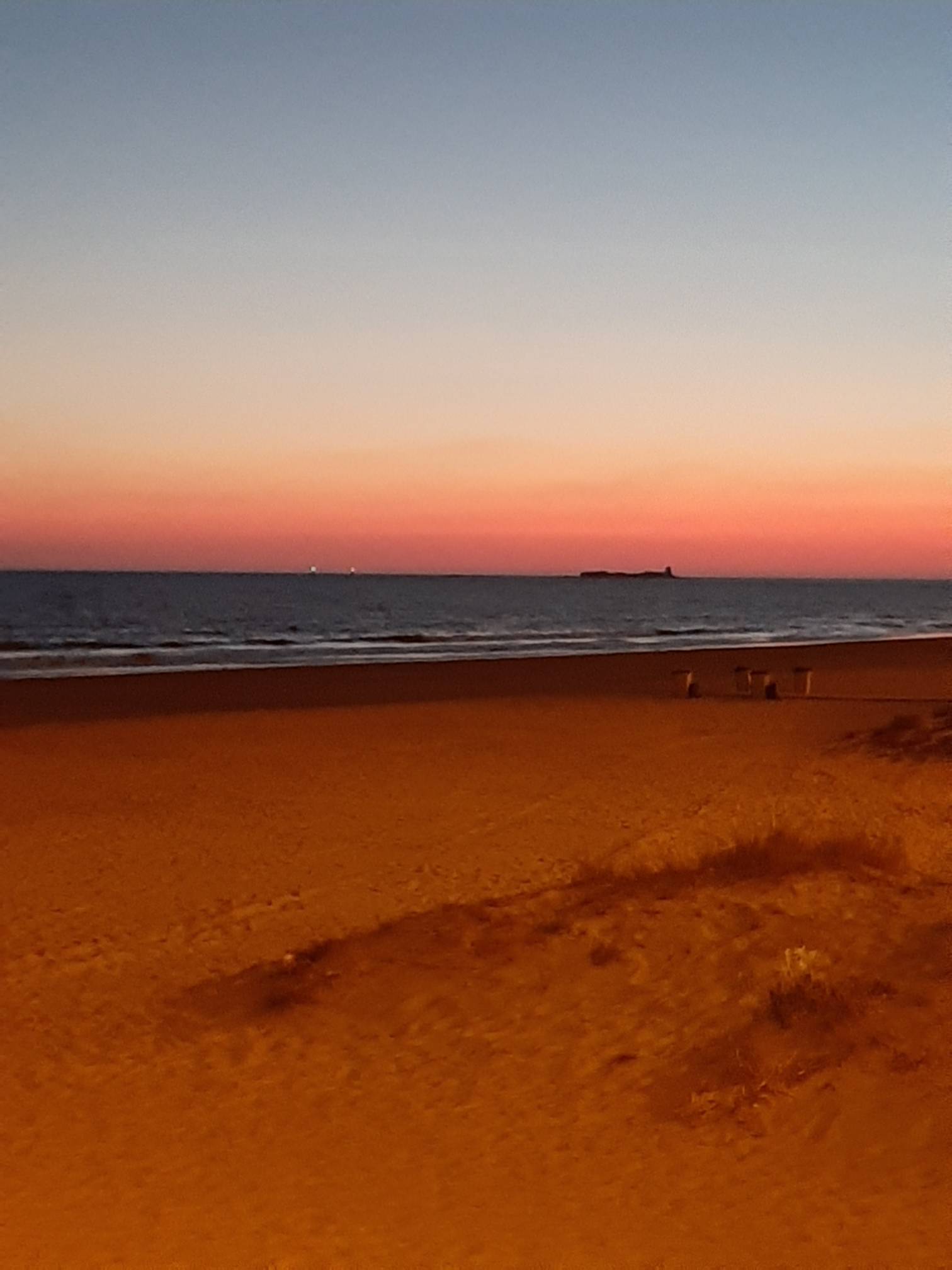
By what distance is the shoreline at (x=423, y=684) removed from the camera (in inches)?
970

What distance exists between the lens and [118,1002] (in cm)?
800

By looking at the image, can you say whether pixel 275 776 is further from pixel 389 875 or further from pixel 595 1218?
pixel 595 1218

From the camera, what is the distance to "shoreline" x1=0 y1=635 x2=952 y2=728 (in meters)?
24.6

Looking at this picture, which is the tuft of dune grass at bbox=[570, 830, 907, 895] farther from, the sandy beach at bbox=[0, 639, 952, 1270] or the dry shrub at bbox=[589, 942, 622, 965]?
the dry shrub at bbox=[589, 942, 622, 965]

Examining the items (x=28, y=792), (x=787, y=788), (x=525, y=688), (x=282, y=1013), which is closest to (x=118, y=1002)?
(x=282, y=1013)

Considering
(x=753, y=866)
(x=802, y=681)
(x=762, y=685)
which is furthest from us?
(x=762, y=685)

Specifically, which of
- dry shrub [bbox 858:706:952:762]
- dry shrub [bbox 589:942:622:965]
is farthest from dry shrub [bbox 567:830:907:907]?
dry shrub [bbox 858:706:952:762]

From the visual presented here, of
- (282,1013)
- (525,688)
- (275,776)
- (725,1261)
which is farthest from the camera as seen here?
(525,688)

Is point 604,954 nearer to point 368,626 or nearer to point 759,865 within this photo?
point 759,865

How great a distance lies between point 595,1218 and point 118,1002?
3.65 meters

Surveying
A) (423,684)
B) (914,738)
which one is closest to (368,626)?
(423,684)

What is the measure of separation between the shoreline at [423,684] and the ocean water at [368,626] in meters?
3.43

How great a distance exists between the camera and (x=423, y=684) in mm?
30125

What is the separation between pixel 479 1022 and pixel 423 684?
22540 millimetres
